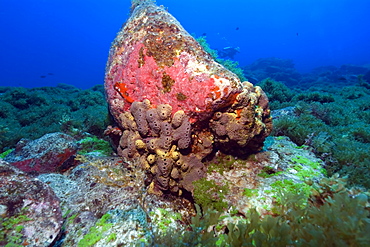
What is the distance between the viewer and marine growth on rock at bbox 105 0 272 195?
122 inches

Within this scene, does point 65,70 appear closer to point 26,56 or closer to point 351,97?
point 26,56

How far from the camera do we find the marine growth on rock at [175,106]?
10.2 ft

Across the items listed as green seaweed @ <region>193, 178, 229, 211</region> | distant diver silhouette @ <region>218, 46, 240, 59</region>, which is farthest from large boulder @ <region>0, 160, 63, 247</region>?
distant diver silhouette @ <region>218, 46, 240, 59</region>

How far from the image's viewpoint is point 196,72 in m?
3.12

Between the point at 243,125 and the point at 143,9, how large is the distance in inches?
129

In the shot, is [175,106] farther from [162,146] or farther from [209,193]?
[209,193]

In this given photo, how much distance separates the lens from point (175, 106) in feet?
10.6

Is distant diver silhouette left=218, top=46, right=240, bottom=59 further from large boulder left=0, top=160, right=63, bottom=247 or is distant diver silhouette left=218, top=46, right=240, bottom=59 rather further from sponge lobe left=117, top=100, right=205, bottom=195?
large boulder left=0, top=160, right=63, bottom=247

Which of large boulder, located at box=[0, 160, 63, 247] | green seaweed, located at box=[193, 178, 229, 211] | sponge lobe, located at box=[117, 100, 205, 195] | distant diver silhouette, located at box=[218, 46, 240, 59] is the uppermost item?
distant diver silhouette, located at box=[218, 46, 240, 59]

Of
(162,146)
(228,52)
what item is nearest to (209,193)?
(162,146)

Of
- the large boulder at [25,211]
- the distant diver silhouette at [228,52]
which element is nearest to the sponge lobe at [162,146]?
the large boulder at [25,211]

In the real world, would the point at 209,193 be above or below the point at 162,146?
below

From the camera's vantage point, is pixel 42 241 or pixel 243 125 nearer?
pixel 42 241

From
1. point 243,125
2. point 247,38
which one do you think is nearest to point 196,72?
point 243,125
